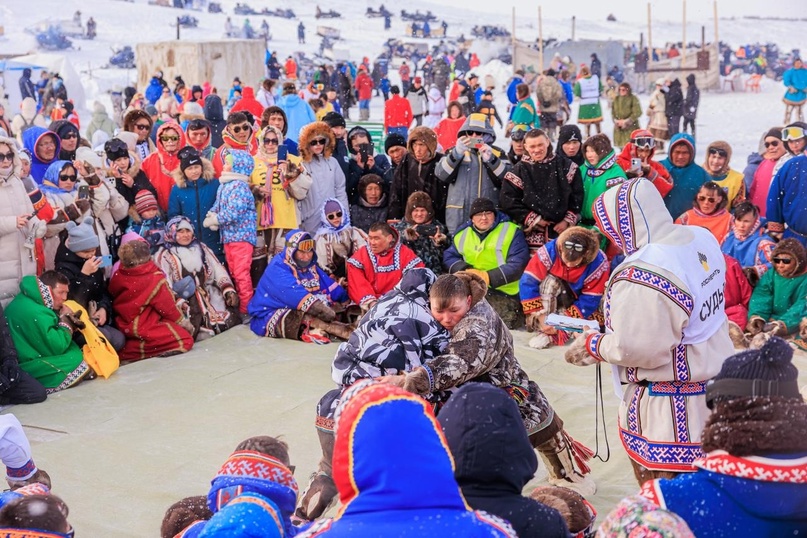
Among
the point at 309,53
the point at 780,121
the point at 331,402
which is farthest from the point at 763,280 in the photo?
the point at 309,53

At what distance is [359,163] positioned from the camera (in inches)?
325

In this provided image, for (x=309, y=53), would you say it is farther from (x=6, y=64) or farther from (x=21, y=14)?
(x=6, y=64)

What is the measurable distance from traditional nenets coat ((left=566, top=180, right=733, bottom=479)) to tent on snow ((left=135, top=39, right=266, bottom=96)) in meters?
18.2

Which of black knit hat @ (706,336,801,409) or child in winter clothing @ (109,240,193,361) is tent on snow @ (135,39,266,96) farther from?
black knit hat @ (706,336,801,409)

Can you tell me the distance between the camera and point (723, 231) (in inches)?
276

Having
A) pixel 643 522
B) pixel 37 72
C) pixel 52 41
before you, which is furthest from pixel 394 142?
pixel 52 41

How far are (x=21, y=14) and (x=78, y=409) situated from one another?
171ft

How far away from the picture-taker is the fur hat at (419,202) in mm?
7270

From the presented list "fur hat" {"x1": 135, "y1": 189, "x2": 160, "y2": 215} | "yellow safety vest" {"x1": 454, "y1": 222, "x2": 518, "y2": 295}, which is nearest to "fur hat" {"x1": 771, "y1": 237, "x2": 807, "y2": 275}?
"yellow safety vest" {"x1": 454, "y1": 222, "x2": 518, "y2": 295}

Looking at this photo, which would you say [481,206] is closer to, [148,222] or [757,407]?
[148,222]

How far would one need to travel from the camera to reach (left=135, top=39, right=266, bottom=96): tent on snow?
2061cm

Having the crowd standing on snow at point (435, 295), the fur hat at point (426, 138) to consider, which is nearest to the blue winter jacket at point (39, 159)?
the crowd standing on snow at point (435, 295)

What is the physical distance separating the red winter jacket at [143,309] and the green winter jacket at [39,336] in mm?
569

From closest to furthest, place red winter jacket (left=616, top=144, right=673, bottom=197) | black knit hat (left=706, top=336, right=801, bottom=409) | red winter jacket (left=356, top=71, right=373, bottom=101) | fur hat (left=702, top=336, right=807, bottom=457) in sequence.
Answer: fur hat (left=702, top=336, right=807, bottom=457) < black knit hat (left=706, top=336, right=801, bottom=409) < red winter jacket (left=616, top=144, right=673, bottom=197) < red winter jacket (left=356, top=71, right=373, bottom=101)
